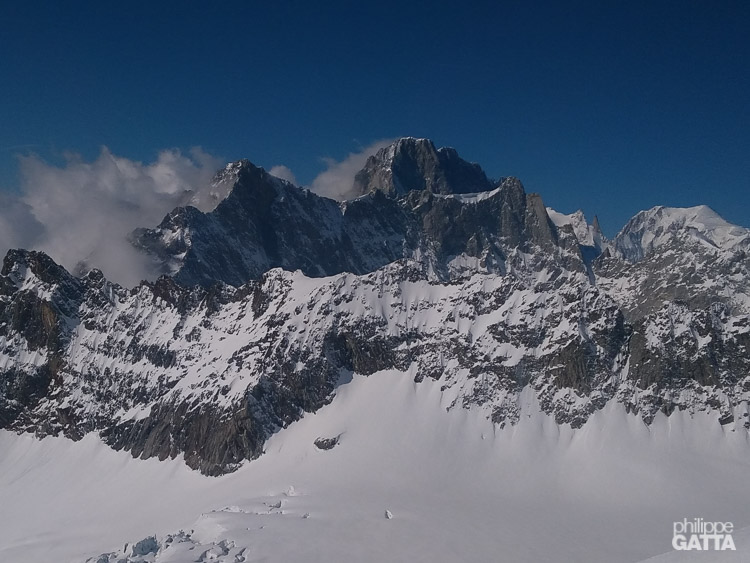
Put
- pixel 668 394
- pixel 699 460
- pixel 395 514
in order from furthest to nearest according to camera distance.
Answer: pixel 668 394 → pixel 699 460 → pixel 395 514

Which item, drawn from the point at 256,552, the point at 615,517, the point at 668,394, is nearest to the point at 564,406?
the point at 668,394

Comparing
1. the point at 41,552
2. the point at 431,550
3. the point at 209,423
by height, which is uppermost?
the point at 209,423

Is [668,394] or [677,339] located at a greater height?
[677,339]

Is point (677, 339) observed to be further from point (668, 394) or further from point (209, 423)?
point (209, 423)

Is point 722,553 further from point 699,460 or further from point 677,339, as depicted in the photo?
point 677,339

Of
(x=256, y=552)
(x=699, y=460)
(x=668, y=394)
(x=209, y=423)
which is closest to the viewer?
(x=256, y=552)

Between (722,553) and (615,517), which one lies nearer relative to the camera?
(722,553)

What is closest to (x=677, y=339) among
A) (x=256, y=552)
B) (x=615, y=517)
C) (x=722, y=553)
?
(x=615, y=517)
